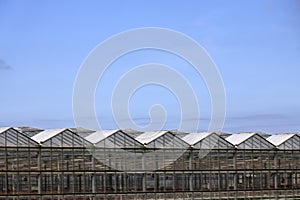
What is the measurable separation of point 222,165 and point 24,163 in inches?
574

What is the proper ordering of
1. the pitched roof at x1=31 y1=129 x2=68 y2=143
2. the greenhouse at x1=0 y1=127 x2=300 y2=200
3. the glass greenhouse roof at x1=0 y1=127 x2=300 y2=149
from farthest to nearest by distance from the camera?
the pitched roof at x1=31 y1=129 x2=68 y2=143
the glass greenhouse roof at x1=0 y1=127 x2=300 y2=149
the greenhouse at x1=0 y1=127 x2=300 y2=200

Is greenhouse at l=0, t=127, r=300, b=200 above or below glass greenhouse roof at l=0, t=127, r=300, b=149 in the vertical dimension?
below

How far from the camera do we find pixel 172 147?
1938 inches

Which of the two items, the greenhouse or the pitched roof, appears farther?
the pitched roof

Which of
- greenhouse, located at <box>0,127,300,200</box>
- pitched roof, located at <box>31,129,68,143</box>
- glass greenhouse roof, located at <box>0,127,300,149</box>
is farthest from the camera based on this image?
pitched roof, located at <box>31,129,68,143</box>

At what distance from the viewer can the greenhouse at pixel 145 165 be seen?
4378cm

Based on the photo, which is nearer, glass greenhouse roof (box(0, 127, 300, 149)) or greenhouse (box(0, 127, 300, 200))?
greenhouse (box(0, 127, 300, 200))

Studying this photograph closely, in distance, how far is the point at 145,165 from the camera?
47938 mm

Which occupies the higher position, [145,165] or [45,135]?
[45,135]

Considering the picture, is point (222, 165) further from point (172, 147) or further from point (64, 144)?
point (64, 144)

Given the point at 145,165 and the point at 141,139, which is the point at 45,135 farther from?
the point at 141,139

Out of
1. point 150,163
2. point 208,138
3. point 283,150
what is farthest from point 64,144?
point 283,150

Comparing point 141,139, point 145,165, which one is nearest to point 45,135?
point 145,165

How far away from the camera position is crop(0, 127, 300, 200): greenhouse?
144ft
